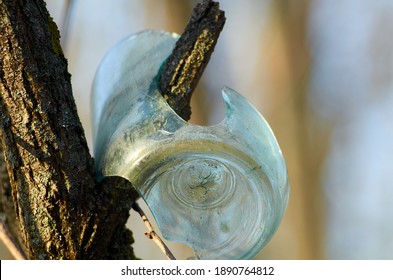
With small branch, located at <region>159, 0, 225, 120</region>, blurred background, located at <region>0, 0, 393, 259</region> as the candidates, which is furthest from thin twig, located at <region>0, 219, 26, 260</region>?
blurred background, located at <region>0, 0, 393, 259</region>

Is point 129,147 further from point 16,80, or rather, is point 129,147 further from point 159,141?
point 16,80

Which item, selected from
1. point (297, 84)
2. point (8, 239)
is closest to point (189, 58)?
point (8, 239)

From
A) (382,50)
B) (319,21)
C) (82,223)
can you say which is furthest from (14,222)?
(382,50)

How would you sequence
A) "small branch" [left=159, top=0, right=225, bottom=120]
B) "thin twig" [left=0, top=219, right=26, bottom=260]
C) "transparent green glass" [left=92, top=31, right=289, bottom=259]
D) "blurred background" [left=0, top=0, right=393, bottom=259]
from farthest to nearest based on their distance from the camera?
"blurred background" [left=0, top=0, right=393, bottom=259] → "small branch" [left=159, top=0, right=225, bottom=120] → "transparent green glass" [left=92, top=31, right=289, bottom=259] → "thin twig" [left=0, top=219, right=26, bottom=260]

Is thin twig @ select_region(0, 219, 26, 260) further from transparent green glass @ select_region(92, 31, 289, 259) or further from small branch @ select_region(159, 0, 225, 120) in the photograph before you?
small branch @ select_region(159, 0, 225, 120)

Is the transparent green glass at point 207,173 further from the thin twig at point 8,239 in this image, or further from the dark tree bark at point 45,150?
the thin twig at point 8,239

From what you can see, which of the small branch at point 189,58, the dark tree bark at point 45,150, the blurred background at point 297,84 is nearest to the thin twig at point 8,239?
the dark tree bark at point 45,150

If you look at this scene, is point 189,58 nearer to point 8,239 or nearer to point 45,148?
point 45,148
